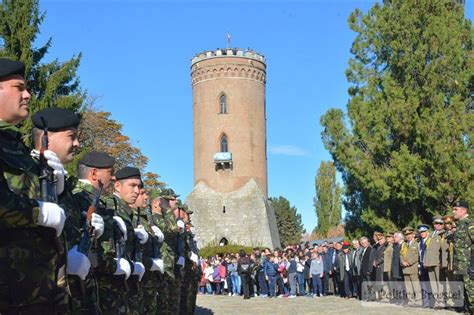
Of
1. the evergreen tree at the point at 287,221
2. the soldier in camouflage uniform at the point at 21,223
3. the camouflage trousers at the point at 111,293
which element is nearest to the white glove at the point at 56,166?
the soldier in camouflage uniform at the point at 21,223

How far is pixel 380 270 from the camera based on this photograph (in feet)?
49.7

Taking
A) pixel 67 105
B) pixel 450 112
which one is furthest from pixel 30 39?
pixel 450 112

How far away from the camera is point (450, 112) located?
60.0 ft

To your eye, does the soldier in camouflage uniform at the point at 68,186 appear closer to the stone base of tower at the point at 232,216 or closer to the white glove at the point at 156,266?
the white glove at the point at 156,266

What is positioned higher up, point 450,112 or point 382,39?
point 382,39

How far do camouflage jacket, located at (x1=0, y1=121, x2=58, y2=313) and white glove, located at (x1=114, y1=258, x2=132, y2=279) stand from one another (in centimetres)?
145

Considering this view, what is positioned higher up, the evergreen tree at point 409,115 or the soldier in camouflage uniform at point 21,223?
the evergreen tree at point 409,115

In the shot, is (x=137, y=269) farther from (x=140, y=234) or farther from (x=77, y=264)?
(x=77, y=264)

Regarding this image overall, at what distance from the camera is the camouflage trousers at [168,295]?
7.02m

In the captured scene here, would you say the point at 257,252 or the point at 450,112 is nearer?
the point at 450,112

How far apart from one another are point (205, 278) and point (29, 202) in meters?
24.3

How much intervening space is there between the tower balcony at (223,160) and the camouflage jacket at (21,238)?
43823 mm

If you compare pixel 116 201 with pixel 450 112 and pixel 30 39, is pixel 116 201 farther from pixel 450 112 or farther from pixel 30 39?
pixel 450 112

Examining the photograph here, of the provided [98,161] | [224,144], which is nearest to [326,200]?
[224,144]
